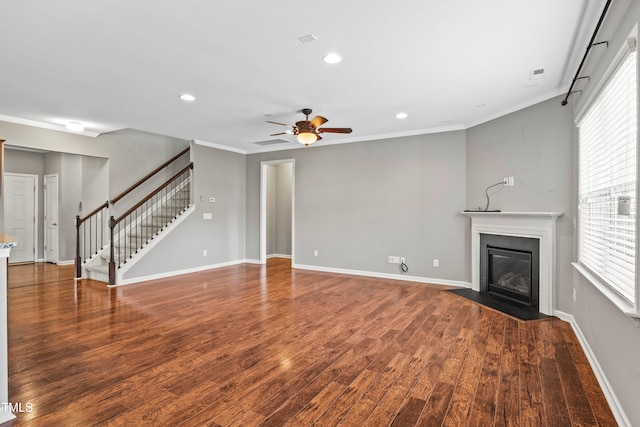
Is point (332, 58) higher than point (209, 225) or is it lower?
higher

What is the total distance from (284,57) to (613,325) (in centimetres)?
335

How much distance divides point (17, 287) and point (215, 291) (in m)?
3.26

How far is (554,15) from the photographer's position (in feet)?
8.39

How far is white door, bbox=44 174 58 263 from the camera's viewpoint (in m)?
8.06

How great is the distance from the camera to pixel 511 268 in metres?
4.80

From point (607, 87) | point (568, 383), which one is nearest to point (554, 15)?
point (607, 87)

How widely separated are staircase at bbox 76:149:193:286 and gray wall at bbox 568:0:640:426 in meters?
6.29

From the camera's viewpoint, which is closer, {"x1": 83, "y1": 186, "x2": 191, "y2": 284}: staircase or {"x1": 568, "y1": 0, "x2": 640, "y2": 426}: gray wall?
{"x1": 568, "y1": 0, "x2": 640, "y2": 426}: gray wall

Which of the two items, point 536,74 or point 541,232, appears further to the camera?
point 541,232

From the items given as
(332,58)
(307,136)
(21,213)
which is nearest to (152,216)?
(21,213)

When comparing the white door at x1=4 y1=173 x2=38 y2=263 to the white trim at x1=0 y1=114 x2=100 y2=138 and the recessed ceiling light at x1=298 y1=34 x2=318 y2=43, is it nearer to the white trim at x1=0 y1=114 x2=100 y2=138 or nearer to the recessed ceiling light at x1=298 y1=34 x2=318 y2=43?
the white trim at x1=0 y1=114 x2=100 y2=138

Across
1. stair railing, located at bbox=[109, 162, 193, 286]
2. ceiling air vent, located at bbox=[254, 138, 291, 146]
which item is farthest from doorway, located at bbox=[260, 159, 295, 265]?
stair railing, located at bbox=[109, 162, 193, 286]

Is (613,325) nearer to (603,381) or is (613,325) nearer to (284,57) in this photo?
(603,381)

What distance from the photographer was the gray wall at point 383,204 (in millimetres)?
5809
